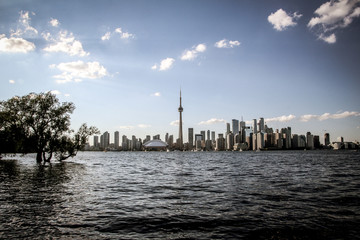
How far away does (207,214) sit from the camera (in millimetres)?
11500

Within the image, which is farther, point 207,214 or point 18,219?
point 207,214

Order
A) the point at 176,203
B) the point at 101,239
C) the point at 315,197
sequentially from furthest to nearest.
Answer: the point at 315,197 → the point at 176,203 → the point at 101,239

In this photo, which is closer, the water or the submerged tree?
the water

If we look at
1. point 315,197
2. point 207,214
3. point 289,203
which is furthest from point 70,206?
point 315,197

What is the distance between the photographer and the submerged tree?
49.1 metres

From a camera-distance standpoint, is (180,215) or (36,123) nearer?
(180,215)

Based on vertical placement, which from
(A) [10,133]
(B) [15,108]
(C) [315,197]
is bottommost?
(C) [315,197]

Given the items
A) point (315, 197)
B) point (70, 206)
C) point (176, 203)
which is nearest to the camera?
point (70, 206)

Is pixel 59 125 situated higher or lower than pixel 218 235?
higher

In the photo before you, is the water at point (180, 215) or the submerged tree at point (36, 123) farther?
the submerged tree at point (36, 123)

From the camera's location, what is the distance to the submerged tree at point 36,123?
49062 millimetres

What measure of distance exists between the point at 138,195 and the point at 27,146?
45875mm

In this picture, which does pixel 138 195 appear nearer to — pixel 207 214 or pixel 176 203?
pixel 176 203

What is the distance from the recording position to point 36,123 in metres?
51.3
